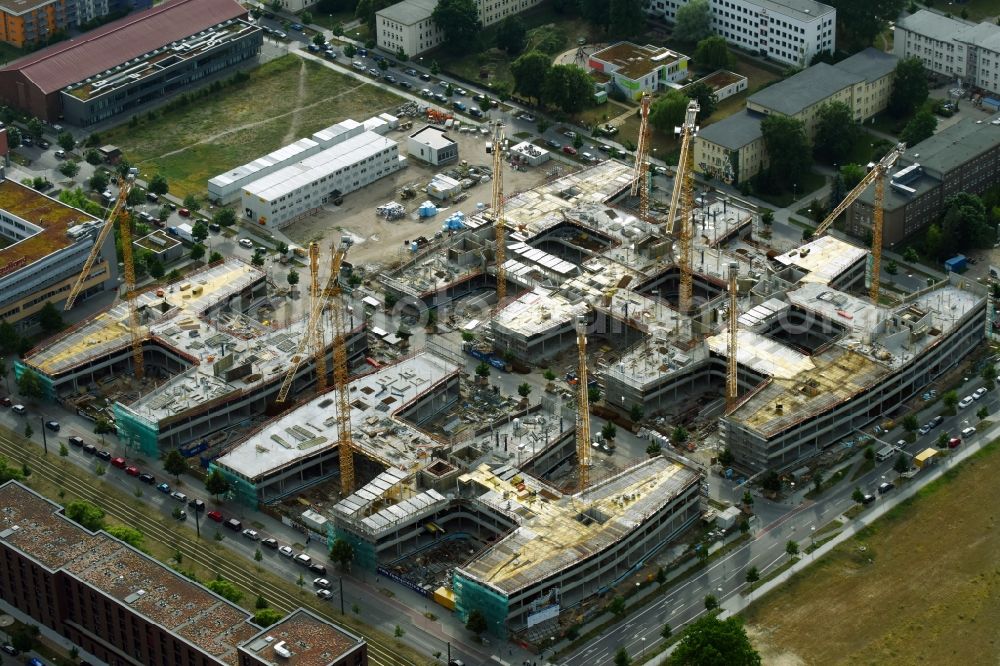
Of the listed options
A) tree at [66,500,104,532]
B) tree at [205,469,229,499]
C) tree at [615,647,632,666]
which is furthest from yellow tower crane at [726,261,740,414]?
tree at [66,500,104,532]

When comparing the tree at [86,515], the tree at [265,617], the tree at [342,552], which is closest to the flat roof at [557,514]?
the tree at [342,552]

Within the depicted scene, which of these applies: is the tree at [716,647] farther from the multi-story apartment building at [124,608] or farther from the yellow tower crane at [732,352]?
the yellow tower crane at [732,352]

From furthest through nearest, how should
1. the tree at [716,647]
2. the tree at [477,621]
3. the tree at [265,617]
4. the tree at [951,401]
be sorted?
the tree at [951,401] < the tree at [477,621] < the tree at [265,617] < the tree at [716,647]

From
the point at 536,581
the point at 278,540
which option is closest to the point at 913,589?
the point at 536,581

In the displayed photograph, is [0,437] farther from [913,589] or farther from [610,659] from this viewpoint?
[913,589]

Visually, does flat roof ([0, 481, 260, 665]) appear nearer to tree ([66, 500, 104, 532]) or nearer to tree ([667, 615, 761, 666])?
tree ([66, 500, 104, 532])

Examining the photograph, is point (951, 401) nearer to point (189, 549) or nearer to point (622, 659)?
point (622, 659)
